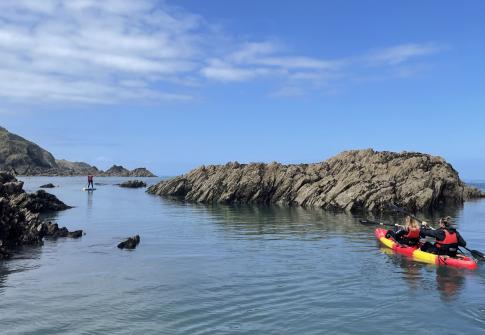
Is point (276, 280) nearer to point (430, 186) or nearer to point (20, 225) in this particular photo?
point (20, 225)

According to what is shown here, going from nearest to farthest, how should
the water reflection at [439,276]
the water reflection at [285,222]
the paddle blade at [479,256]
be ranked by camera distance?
the water reflection at [439,276]
the paddle blade at [479,256]
the water reflection at [285,222]

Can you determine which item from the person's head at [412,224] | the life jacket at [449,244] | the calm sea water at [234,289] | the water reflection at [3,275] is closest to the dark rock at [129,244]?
→ the calm sea water at [234,289]

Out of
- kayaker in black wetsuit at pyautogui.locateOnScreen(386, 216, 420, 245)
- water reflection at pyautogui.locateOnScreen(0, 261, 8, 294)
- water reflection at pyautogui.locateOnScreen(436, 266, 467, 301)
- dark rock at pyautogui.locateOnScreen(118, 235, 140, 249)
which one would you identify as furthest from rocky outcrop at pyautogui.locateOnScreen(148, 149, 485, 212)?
water reflection at pyautogui.locateOnScreen(0, 261, 8, 294)

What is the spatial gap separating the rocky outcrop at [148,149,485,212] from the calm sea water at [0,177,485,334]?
25.6m

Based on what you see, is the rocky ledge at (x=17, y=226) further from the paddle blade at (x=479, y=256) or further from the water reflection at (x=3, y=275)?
the paddle blade at (x=479, y=256)

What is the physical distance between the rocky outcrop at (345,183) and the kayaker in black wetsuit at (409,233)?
2801 cm

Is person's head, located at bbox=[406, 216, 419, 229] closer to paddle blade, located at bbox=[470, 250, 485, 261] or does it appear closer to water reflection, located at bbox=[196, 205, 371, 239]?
paddle blade, located at bbox=[470, 250, 485, 261]

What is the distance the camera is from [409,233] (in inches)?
1131

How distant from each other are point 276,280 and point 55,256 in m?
13.2

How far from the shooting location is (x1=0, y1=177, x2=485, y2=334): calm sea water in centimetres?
1524

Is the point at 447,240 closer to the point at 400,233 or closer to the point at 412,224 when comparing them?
the point at 412,224

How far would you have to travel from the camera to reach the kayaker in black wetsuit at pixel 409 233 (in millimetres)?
28641

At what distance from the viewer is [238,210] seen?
61.2 metres

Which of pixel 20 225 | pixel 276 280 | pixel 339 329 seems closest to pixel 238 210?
pixel 20 225
